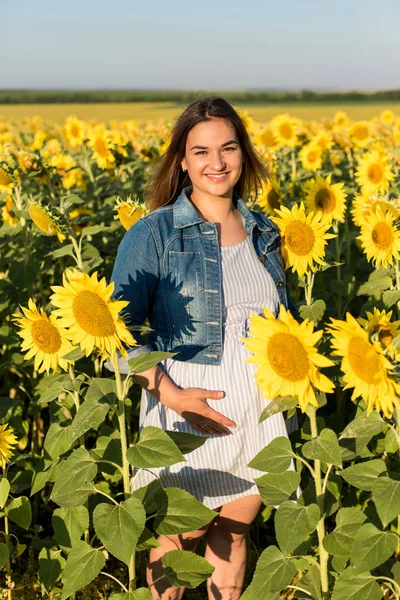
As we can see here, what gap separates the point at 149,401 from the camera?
2621 millimetres

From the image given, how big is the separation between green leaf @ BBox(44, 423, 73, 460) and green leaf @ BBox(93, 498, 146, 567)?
468mm

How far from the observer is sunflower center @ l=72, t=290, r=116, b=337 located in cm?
204

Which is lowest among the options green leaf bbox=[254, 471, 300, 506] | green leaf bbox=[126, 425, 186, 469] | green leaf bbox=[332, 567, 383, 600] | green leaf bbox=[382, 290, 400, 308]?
green leaf bbox=[332, 567, 383, 600]

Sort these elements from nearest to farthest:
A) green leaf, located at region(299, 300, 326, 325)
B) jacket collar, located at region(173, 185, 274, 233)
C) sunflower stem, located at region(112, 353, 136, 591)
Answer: sunflower stem, located at region(112, 353, 136, 591) < jacket collar, located at region(173, 185, 274, 233) < green leaf, located at region(299, 300, 326, 325)

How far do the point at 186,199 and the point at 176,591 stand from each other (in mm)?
1361

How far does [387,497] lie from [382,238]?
1.30 metres

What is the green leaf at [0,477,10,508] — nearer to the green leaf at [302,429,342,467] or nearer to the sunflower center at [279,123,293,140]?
the green leaf at [302,429,342,467]

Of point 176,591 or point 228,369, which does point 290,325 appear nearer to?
point 228,369

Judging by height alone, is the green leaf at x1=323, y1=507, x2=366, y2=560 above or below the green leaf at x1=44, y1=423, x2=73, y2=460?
below

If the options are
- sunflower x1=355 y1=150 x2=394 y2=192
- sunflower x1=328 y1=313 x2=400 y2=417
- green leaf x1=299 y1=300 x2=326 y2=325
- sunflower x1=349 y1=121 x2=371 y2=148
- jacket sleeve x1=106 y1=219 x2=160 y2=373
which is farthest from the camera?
sunflower x1=349 y1=121 x2=371 y2=148

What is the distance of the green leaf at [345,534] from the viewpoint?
219 centimetres

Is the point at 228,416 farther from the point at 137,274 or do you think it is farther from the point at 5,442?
the point at 5,442

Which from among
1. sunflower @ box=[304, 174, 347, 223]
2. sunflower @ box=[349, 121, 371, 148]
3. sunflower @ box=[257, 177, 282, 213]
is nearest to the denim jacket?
sunflower @ box=[304, 174, 347, 223]

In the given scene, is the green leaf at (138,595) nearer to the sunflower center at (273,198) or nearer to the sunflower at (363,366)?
the sunflower at (363,366)
